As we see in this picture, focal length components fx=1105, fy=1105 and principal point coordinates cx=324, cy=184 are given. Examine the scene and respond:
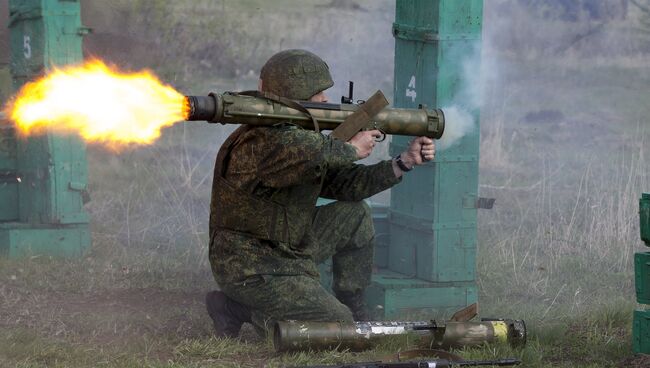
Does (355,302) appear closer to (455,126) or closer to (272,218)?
(272,218)

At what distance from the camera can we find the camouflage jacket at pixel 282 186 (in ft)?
20.1

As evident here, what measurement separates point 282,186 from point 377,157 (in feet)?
21.4

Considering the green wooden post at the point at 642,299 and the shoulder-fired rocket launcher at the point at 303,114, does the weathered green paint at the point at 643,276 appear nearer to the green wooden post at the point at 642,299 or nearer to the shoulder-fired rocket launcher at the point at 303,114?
the green wooden post at the point at 642,299

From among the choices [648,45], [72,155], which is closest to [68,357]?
[72,155]

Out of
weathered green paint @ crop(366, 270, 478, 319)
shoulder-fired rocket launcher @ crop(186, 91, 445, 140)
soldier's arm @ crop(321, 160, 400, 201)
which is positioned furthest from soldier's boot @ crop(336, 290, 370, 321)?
shoulder-fired rocket launcher @ crop(186, 91, 445, 140)

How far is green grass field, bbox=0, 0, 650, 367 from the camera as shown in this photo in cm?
634

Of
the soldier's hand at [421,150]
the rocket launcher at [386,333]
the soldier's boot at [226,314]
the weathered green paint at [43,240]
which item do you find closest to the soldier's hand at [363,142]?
the soldier's hand at [421,150]

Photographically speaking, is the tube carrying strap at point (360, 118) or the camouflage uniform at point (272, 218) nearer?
the camouflage uniform at point (272, 218)

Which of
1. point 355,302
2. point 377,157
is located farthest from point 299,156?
point 377,157

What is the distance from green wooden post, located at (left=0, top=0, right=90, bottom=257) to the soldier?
276 centimetres

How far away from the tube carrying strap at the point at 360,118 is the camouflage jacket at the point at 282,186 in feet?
0.37

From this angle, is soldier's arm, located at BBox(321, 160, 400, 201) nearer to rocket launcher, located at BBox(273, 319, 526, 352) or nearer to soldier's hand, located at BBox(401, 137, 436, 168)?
soldier's hand, located at BBox(401, 137, 436, 168)

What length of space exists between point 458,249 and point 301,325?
1881mm

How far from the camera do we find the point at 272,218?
6.45 metres
